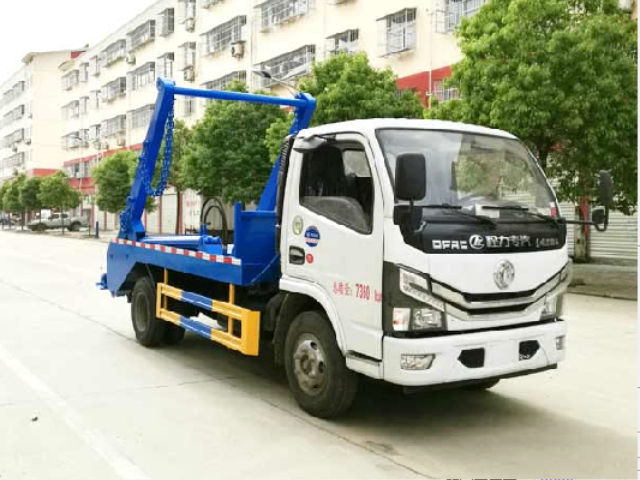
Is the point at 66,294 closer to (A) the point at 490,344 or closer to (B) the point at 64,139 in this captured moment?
(A) the point at 490,344

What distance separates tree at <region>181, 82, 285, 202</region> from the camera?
2844cm

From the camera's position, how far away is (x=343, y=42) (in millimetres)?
31109

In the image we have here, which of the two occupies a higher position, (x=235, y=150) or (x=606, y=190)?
(x=235, y=150)

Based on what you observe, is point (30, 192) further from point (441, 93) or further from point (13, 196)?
point (441, 93)

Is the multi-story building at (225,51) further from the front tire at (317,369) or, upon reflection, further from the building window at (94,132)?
the front tire at (317,369)

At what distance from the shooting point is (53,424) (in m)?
5.07

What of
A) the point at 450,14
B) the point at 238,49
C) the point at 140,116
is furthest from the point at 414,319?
the point at 140,116

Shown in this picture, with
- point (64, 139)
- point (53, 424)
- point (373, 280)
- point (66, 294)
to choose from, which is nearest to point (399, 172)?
point (373, 280)

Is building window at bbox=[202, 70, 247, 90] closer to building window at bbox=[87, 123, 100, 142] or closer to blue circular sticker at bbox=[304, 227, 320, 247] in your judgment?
building window at bbox=[87, 123, 100, 142]

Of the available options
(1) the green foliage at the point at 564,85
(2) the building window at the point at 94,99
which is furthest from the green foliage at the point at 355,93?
(2) the building window at the point at 94,99

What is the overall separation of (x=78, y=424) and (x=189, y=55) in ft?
141

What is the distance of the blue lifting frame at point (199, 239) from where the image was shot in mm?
5988

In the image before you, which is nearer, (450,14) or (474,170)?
(474,170)

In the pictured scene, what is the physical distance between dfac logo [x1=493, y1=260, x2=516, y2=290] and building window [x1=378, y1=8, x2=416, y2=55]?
78.2 feet
